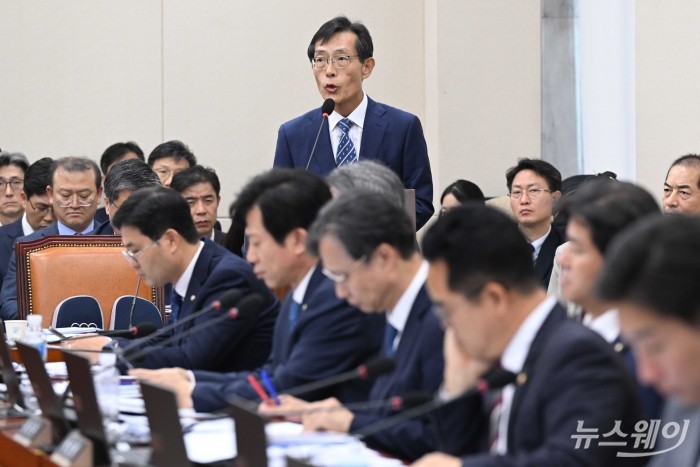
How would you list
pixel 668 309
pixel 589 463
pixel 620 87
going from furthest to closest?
pixel 620 87
pixel 589 463
pixel 668 309

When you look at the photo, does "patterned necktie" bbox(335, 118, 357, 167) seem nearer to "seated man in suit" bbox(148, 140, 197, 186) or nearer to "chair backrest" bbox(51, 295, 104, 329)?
"chair backrest" bbox(51, 295, 104, 329)

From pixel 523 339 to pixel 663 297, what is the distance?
0.62 metres

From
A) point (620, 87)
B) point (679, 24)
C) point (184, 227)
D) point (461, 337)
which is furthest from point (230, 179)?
point (461, 337)

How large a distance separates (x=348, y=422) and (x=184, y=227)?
1324 mm

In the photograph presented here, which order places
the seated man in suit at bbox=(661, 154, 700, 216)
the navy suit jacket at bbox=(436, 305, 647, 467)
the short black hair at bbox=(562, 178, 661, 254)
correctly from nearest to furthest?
the navy suit jacket at bbox=(436, 305, 647, 467) → the short black hair at bbox=(562, 178, 661, 254) → the seated man in suit at bbox=(661, 154, 700, 216)

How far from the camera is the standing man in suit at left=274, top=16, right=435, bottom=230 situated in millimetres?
4500

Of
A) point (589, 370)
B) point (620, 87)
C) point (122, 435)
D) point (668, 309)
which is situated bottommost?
point (122, 435)

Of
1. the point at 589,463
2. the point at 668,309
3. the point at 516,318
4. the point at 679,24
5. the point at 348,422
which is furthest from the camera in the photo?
the point at 679,24

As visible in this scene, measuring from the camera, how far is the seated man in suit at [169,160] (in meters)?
6.28

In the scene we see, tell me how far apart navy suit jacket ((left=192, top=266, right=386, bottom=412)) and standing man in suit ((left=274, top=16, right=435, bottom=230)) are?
5.26 ft

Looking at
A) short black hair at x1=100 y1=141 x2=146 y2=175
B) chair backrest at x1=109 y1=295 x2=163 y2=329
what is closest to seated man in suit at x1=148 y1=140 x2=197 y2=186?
short black hair at x1=100 y1=141 x2=146 y2=175

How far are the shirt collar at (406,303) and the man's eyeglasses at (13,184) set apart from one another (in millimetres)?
4346

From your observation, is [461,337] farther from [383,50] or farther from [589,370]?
[383,50]

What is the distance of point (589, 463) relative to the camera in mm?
1893
